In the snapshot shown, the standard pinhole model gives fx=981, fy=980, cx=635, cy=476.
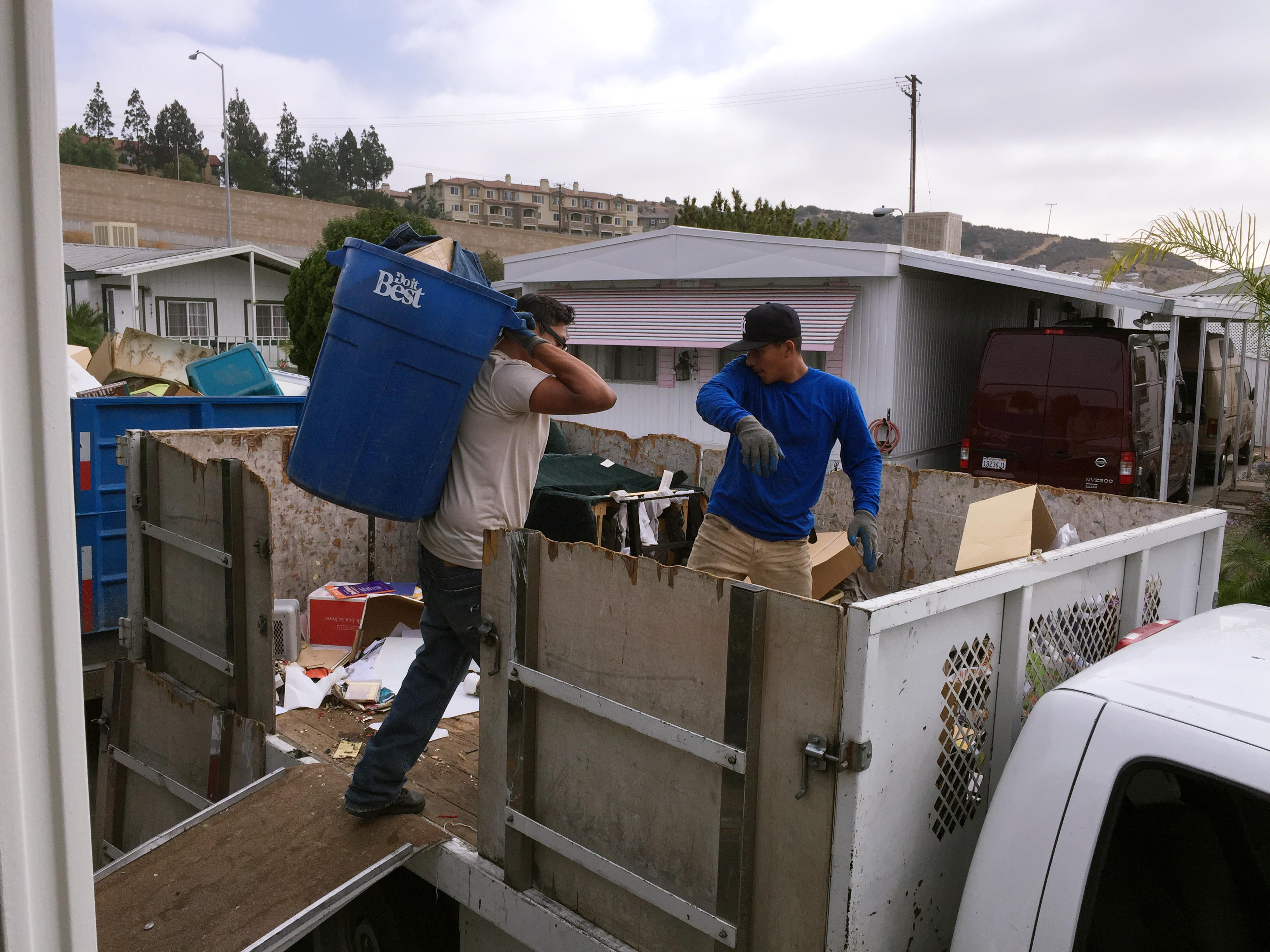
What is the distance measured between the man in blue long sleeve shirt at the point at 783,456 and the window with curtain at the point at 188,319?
23.9 meters

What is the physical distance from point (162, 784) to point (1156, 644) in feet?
11.0

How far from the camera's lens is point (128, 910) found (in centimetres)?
267

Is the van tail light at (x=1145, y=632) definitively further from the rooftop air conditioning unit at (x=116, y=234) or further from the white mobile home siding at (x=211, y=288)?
the rooftop air conditioning unit at (x=116, y=234)

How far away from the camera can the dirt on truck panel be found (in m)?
2.56

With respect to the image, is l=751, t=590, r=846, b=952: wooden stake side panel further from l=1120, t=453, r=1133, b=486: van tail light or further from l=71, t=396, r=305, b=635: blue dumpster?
l=1120, t=453, r=1133, b=486: van tail light

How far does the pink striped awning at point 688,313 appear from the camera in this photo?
472 inches

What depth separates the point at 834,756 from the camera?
1.78 m

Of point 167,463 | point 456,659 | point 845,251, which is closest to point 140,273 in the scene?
point 845,251

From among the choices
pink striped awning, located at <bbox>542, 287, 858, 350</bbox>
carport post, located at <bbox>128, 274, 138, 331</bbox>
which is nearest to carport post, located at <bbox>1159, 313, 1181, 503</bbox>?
pink striped awning, located at <bbox>542, 287, 858, 350</bbox>

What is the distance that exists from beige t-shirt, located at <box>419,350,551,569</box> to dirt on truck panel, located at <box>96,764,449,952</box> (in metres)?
0.83

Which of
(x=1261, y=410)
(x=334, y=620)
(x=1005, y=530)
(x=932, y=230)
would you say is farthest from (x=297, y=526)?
(x=1261, y=410)

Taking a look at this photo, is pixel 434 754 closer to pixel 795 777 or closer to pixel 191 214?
pixel 795 777

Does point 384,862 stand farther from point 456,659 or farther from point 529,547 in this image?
point 529,547

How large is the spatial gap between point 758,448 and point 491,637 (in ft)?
3.99
